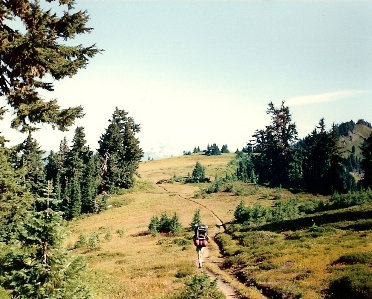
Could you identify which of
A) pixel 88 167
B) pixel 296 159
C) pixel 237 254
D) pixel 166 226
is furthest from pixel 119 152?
pixel 237 254

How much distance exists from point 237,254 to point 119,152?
58.4 meters

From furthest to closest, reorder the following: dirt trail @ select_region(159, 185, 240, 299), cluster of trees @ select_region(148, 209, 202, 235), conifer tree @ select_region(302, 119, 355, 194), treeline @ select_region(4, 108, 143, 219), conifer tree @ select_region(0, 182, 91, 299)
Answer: conifer tree @ select_region(302, 119, 355, 194) → treeline @ select_region(4, 108, 143, 219) → cluster of trees @ select_region(148, 209, 202, 235) → dirt trail @ select_region(159, 185, 240, 299) → conifer tree @ select_region(0, 182, 91, 299)

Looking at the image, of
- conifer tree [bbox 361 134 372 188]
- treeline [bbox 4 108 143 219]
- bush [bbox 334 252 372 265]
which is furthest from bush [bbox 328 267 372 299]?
treeline [bbox 4 108 143 219]

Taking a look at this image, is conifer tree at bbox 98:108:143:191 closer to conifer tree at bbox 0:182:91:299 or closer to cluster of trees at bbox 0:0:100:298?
cluster of trees at bbox 0:0:100:298

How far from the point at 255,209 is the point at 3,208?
39853 mm

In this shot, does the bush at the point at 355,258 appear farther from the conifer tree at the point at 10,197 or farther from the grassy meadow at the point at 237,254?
the conifer tree at the point at 10,197

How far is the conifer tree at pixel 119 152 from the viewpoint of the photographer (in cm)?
8238

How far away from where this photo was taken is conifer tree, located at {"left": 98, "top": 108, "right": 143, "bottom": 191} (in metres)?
82.4

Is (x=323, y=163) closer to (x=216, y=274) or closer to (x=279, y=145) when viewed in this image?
(x=279, y=145)

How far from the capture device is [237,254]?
31953 millimetres

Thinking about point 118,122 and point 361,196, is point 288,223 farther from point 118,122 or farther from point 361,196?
point 118,122

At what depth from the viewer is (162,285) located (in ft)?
78.6

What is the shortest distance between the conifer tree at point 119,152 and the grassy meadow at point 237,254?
19778mm

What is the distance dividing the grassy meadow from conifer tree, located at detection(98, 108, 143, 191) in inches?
779
